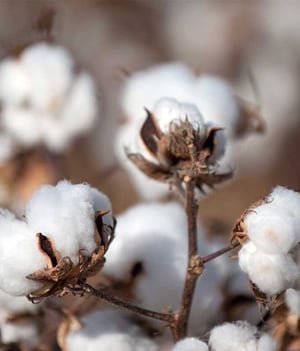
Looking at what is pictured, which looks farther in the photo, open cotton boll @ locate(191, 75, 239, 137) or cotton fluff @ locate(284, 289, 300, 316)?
open cotton boll @ locate(191, 75, 239, 137)

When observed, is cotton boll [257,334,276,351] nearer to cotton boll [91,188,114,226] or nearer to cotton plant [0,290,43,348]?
cotton boll [91,188,114,226]

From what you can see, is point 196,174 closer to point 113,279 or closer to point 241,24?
point 113,279

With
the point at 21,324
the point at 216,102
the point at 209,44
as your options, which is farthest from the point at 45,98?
the point at 209,44

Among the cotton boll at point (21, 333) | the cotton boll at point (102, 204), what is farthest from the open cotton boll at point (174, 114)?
the cotton boll at point (21, 333)

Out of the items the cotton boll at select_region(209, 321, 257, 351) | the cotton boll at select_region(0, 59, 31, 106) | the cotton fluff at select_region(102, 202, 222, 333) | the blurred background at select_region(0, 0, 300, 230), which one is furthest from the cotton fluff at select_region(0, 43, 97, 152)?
the blurred background at select_region(0, 0, 300, 230)

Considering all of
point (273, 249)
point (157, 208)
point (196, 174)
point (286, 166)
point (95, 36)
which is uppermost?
point (95, 36)

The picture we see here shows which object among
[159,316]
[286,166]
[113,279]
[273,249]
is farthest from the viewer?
[286,166]

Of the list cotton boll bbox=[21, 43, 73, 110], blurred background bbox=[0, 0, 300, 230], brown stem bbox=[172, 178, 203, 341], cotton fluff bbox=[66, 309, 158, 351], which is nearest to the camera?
brown stem bbox=[172, 178, 203, 341]

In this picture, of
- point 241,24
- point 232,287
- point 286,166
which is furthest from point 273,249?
point 241,24

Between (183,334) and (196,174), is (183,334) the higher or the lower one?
the lower one
